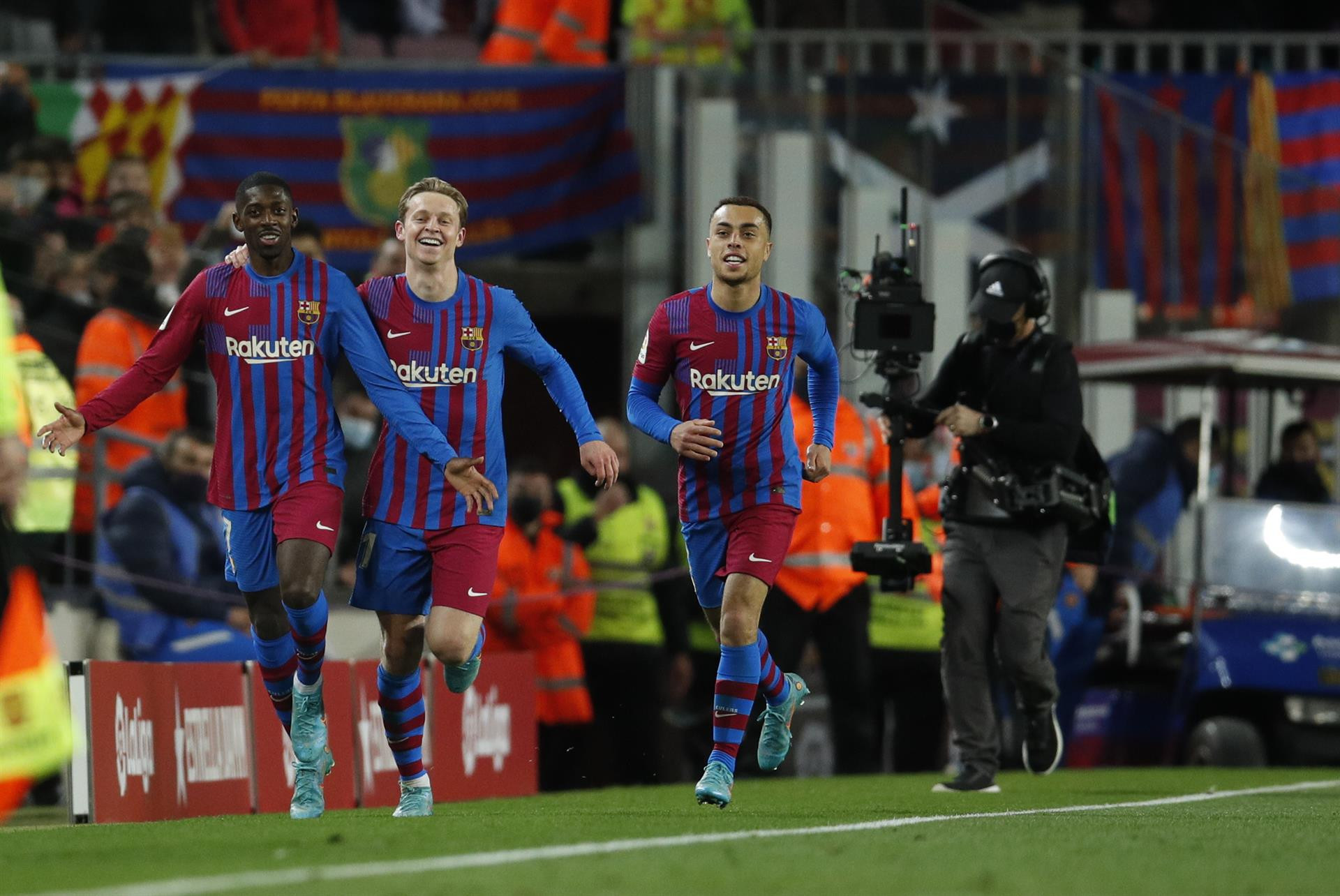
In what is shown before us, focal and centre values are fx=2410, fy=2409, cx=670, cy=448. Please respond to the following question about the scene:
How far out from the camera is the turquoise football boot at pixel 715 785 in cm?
839

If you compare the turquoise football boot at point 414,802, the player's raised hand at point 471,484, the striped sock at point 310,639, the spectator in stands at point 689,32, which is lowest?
the turquoise football boot at point 414,802

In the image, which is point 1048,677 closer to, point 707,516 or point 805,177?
point 707,516

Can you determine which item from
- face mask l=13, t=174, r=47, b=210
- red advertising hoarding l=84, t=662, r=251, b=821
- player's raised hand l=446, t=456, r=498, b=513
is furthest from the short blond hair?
face mask l=13, t=174, r=47, b=210

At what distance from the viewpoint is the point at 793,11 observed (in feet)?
56.4

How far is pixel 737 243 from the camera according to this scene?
8727 millimetres

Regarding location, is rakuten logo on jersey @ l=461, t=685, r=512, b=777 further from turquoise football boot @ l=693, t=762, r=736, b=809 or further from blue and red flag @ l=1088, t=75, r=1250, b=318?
blue and red flag @ l=1088, t=75, r=1250, b=318

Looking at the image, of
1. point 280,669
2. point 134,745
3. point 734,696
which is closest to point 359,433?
point 134,745

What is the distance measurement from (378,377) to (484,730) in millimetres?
4119

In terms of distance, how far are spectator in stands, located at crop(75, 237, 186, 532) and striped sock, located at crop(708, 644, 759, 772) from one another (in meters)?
4.71

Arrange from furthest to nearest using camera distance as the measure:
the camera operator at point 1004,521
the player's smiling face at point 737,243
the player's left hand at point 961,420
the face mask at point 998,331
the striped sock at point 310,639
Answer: the face mask at point 998,331 < the camera operator at point 1004,521 < the player's left hand at point 961,420 < the player's smiling face at point 737,243 < the striped sock at point 310,639

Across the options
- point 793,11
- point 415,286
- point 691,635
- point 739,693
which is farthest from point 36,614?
point 793,11

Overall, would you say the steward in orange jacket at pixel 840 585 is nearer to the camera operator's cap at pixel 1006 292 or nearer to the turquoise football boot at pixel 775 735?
the camera operator's cap at pixel 1006 292

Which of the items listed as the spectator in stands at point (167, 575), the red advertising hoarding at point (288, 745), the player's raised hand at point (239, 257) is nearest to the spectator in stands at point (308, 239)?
the spectator in stands at point (167, 575)

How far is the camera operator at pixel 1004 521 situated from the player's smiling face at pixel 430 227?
2.60 meters
